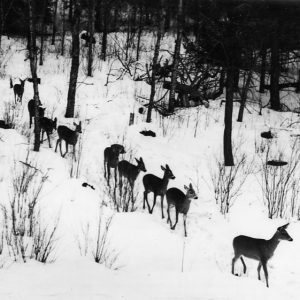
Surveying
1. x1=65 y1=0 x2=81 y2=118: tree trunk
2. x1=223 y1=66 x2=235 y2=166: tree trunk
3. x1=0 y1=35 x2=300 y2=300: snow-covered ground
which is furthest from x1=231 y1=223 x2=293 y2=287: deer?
x1=65 y1=0 x2=81 y2=118: tree trunk

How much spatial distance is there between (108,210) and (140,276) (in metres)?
2.94

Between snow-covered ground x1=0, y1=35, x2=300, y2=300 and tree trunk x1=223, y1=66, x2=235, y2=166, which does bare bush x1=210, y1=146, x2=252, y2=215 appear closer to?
snow-covered ground x1=0, y1=35, x2=300, y2=300

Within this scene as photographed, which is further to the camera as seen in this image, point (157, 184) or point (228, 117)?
point (228, 117)

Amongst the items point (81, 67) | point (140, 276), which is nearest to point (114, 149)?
point (140, 276)

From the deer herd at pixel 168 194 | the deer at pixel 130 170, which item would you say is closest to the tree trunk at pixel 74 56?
the deer herd at pixel 168 194

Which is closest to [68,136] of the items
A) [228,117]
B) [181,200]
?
[181,200]

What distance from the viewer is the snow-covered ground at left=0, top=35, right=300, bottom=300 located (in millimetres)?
6706

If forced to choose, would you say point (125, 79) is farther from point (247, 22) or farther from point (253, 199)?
point (253, 199)

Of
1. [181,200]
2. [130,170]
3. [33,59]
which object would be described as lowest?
[181,200]

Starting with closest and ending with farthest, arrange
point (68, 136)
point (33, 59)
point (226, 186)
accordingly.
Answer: point (33, 59) → point (226, 186) → point (68, 136)

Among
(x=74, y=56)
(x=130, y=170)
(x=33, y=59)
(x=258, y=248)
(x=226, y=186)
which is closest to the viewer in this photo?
(x=258, y=248)

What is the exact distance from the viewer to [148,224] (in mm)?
9852

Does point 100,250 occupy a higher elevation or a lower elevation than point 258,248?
lower

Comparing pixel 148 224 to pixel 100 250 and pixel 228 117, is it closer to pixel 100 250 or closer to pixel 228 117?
pixel 100 250
